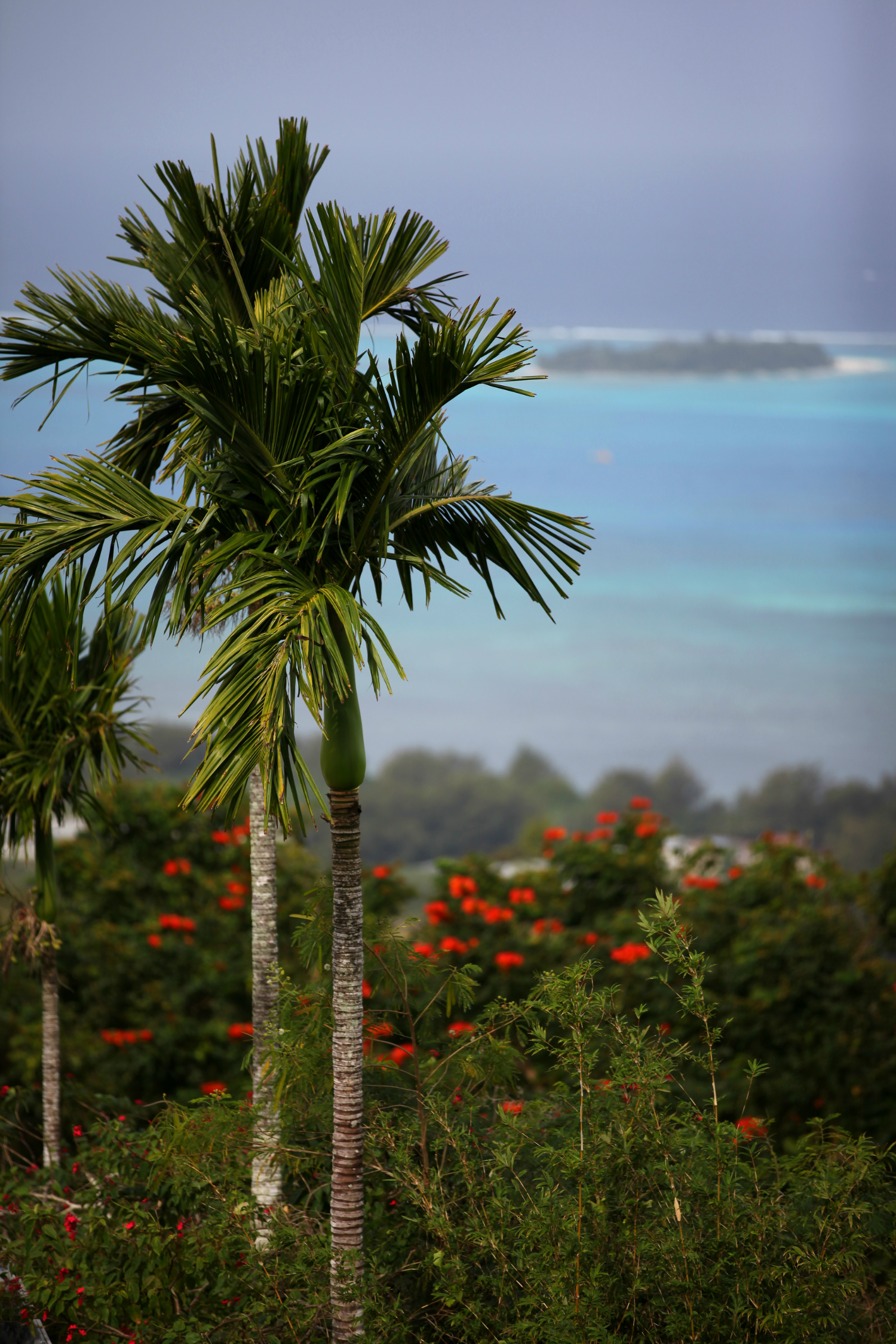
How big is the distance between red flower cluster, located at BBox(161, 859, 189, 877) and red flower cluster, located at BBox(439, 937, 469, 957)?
1651 mm

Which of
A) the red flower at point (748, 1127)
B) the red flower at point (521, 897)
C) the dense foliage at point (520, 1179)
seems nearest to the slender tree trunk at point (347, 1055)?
the dense foliage at point (520, 1179)

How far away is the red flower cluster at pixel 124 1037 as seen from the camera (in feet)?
21.0

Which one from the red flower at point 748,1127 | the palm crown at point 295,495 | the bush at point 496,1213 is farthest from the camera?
the red flower at point 748,1127

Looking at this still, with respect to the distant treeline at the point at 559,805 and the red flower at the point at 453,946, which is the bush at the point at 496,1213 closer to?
the red flower at the point at 453,946

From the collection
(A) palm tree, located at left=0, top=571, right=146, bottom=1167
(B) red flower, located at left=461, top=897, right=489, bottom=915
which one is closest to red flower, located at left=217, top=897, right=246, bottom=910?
(B) red flower, located at left=461, top=897, right=489, bottom=915

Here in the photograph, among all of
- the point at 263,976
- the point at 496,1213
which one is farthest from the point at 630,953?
the point at 496,1213

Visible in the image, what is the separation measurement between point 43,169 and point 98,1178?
51.1ft

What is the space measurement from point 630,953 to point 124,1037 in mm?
2908

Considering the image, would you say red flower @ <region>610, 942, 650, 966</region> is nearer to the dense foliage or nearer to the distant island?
the dense foliage

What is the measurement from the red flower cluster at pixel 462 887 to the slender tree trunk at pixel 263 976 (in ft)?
9.20

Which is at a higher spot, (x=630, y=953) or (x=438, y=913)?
(x=438, y=913)

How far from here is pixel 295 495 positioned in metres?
2.89

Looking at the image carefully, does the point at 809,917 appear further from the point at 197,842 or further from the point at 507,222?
the point at 507,222

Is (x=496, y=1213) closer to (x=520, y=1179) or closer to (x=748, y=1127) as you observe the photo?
(x=520, y=1179)
